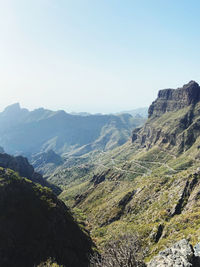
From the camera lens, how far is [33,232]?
58.9 meters

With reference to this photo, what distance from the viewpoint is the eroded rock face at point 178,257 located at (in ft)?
79.2

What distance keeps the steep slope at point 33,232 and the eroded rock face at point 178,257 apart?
35.4m

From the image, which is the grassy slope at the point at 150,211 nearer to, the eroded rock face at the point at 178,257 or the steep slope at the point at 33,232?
the eroded rock face at the point at 178,257

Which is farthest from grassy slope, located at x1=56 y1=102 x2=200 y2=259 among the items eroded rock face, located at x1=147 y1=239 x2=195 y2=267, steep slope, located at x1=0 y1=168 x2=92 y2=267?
steep slope, located at x1=0 y1=168 x2=92 y2=267

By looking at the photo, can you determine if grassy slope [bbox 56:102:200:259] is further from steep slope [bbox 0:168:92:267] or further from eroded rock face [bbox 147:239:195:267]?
steep slope [bbox 0:168:92:267]

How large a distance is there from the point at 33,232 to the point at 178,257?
4917cm

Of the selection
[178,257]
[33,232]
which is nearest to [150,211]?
[33,232]

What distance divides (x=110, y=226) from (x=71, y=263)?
4886cm

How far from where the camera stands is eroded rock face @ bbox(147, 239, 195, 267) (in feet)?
79.2

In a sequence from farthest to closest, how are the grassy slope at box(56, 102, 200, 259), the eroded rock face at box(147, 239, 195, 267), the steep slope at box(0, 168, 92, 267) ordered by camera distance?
the grassy slope at box(56, 102, 200, 259) < the steep slope at box(0, 168, 92, 267) < the eroded rock face at box(147, 239, 195, 267)

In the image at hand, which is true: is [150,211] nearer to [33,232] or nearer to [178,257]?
[33,232]

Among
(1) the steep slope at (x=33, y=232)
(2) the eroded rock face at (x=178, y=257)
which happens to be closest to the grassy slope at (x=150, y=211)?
(2) the eroded rock face at (x=178, y=257)

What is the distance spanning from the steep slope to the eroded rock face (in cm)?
3542

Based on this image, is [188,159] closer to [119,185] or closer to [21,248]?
[119,185]
